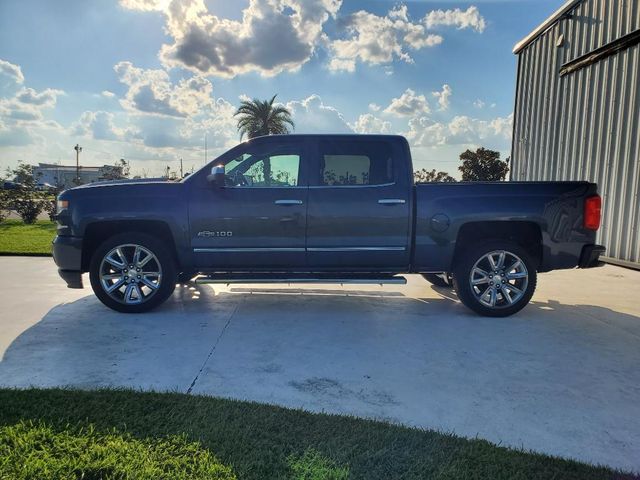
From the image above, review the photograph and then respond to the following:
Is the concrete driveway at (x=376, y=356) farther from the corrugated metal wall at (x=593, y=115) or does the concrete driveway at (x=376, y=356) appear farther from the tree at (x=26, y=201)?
the tree at (x=26, y=201)

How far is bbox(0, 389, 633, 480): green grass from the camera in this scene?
230cm

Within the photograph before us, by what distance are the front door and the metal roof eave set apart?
8.63 m

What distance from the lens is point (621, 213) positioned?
869 cm

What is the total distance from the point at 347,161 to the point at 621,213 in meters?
6.38

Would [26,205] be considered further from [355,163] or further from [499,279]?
[499,279]

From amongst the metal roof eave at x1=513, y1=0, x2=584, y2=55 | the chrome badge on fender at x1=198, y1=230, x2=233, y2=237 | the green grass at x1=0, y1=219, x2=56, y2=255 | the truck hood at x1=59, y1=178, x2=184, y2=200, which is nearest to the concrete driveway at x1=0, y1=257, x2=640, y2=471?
the chrome badge on fender at x1=198, y1=230, x2=233, y2=237

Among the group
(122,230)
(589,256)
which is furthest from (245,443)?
(589,256)

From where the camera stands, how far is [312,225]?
498cm

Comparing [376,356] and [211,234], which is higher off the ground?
[211,234]

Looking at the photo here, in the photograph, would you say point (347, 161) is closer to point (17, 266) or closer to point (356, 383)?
point (356, 383)

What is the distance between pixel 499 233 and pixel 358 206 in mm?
1616

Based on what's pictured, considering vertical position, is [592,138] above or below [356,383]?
above

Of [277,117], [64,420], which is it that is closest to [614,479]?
[64,420]

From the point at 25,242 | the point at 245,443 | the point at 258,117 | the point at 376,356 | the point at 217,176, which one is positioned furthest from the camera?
the point at 258,117
